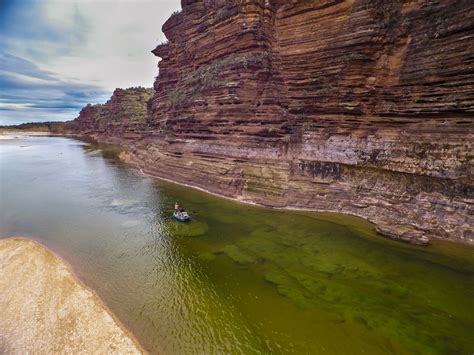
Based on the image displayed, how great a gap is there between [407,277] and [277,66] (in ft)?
98.5

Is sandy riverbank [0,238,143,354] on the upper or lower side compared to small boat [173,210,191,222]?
lower

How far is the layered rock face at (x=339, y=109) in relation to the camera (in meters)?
24.1

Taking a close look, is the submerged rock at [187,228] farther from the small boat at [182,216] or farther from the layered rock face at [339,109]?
the layered rock face at [339,109]

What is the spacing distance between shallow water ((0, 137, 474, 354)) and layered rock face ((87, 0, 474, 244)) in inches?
151

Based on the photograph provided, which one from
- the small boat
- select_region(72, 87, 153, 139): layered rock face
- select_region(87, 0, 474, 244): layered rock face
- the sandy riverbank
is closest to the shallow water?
the small boat

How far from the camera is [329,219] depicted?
28.6m

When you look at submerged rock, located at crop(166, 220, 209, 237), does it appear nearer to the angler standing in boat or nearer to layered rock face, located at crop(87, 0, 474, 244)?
the angler standing in boat

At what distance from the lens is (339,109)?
31.8 metres

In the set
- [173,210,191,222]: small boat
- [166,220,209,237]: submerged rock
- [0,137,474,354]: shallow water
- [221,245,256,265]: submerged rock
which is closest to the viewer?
[0,137,474,354]: shallow water

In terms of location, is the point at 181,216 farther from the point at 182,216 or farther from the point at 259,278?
the point at 259,278

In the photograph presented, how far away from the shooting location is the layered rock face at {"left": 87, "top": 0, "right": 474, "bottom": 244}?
24.1 metres

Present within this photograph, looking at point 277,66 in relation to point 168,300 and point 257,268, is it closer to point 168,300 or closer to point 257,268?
point 257,268

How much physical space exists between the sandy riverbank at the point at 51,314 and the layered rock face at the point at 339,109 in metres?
21.3

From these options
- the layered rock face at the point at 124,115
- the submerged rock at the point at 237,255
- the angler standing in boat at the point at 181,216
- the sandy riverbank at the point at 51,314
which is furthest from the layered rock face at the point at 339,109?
the layered rock face at the point at 124,115
